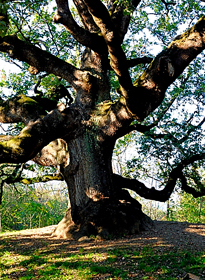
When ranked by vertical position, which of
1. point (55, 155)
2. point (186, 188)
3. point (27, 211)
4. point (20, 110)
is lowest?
point (27, 211)

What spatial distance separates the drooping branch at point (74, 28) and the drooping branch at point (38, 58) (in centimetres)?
92

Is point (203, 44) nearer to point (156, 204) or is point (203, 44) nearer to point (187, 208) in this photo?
point (187, 208)

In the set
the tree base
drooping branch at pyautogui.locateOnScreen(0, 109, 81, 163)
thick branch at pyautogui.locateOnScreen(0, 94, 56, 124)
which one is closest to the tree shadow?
the tree base

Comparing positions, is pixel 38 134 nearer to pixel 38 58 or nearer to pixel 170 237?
pixel 38 58

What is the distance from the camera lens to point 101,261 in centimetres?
490

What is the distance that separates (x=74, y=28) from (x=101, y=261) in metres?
5.16

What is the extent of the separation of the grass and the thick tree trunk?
0.59m

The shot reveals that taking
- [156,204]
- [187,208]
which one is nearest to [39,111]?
[187,208]

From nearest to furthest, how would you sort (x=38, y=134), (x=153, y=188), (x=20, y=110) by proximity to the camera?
(x=38, y=134), (x=20, y=110), (x=153, y=188)

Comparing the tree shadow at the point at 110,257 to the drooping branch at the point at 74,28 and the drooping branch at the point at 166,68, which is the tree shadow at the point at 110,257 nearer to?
the drooping branch at the point at 166,68

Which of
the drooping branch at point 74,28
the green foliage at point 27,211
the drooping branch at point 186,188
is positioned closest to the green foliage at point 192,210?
the drooping branch at point 186,188

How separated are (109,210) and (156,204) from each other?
18.5 metres

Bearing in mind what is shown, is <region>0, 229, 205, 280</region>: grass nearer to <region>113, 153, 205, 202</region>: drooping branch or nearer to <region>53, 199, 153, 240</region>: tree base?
<region>53, 199, 153, 240</region>: tree base

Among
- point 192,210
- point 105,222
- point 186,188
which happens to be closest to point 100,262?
point 105,222
